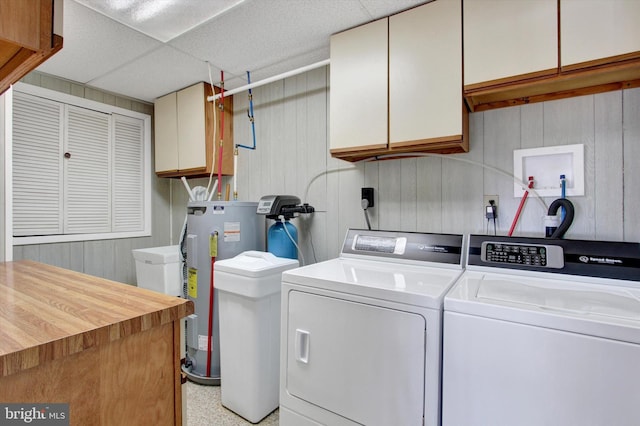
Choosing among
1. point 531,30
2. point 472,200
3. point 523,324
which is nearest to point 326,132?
point 472,200

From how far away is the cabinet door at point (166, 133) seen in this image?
121 inches

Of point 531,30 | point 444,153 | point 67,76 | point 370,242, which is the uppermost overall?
point 67,76

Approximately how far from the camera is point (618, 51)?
122 centimetres

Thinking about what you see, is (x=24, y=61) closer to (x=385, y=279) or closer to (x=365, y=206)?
(x=385, y=279)

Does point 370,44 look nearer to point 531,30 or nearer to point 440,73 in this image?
point 440,73

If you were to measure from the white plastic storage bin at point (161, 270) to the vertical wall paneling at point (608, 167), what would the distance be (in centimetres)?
282

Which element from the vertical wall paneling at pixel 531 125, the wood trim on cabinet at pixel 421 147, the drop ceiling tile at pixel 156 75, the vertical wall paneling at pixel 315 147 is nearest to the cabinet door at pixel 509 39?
the wood trim on cabinet at pixel 421 147

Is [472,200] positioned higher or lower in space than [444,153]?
lower

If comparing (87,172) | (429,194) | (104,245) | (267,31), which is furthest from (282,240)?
(87,172)

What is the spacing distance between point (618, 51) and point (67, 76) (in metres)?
3.69

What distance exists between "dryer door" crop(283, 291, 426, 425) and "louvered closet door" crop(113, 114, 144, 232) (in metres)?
2.58

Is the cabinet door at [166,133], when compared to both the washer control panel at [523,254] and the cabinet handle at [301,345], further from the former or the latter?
the washer control panel at [523,254]

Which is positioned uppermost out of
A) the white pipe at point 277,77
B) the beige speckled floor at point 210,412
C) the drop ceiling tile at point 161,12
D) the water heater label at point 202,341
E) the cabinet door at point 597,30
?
the drop ceiling tile at point 161,12

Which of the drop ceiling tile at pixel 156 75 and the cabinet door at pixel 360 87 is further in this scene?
the drop ceiling tile at pixel 156 75
